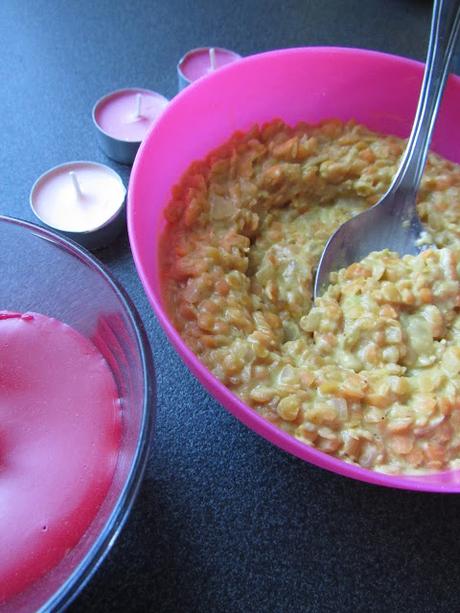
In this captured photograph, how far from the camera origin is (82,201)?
108 cm

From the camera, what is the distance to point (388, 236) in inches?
38.4

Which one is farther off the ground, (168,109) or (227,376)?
(168,109)

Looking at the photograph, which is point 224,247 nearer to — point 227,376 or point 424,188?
point 227,376

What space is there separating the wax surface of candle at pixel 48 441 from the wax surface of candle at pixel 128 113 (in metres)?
0.61

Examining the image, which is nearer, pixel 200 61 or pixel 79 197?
pixel 79 197

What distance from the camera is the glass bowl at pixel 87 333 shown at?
1.73 ft

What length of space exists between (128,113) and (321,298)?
26.8 inches

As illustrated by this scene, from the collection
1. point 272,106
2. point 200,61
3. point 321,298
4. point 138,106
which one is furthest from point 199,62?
point 321,298

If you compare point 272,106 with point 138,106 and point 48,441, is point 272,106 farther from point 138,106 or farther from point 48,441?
point 48,441

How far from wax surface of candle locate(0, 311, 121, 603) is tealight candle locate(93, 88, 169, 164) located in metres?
0.57

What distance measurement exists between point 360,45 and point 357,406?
3.85ft

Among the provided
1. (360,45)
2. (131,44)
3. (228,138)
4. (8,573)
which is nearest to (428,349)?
(228,138)

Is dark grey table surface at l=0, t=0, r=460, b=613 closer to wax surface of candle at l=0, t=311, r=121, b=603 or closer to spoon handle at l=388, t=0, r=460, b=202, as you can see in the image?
wax surface of candle at l=0, t=311, r=121, b=603

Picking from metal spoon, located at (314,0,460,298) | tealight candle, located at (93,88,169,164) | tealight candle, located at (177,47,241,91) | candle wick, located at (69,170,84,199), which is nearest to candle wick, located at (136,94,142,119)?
tealight candle, located at (93,88,169,164)
